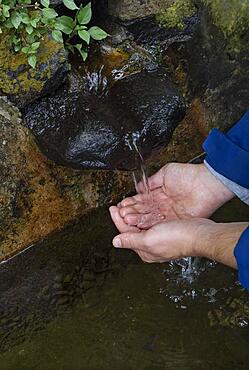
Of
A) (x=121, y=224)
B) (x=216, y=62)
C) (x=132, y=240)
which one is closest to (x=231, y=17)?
(x=216, y=62)

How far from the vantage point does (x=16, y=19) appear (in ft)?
8.61

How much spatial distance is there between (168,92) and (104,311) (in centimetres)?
101

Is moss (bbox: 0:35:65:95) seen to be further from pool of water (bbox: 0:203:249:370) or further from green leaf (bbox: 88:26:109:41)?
pool of water (bbox: 0:203:249:370)

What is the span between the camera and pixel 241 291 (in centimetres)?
301

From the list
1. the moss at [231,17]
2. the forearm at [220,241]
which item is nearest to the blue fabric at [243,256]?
the forearm at [220,241]

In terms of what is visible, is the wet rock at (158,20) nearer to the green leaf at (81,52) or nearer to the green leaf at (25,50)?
the green leaf at (81,52)

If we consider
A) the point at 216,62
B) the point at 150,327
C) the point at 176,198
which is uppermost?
the point at 216,62

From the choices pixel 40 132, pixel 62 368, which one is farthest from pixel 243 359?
pixel 40 132

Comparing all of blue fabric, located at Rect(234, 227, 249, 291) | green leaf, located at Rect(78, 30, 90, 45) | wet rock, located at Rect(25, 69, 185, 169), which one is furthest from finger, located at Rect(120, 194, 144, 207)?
blue fabric, located at Rect(234, 227, 249, 291)

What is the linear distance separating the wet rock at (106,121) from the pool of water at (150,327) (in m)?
0.61

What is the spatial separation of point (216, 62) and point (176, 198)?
84 cm

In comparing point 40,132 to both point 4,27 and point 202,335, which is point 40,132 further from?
point 202,335

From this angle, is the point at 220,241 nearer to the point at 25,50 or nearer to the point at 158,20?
the point at 25,50

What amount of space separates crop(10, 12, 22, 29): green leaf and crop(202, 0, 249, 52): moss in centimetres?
98
